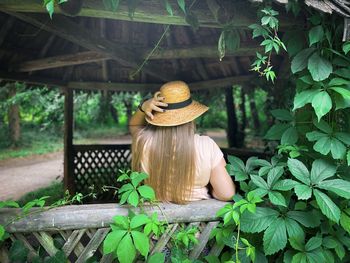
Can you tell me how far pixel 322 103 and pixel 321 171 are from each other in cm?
40

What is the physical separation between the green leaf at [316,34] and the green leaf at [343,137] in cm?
58

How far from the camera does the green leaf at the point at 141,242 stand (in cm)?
157

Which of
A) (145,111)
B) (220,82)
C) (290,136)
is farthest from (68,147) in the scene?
(290,136)

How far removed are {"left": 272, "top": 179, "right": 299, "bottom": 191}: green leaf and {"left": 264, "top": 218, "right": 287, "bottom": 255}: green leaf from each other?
8.6 inches

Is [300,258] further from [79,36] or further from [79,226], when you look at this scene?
[79,36]

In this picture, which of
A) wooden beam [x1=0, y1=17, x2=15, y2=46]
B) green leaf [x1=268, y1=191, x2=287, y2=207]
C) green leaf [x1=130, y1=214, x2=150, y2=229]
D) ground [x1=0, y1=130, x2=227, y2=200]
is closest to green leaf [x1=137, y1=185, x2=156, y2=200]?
green leaf [x1=130, y1=214, x2=150, y2=229]

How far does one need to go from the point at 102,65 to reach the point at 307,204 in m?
4.88

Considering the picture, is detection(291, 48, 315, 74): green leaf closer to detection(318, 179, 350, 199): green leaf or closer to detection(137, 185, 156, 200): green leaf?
detection(318, 179, 350, 199): green leaf

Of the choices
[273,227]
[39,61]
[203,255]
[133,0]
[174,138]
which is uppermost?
[133,0]

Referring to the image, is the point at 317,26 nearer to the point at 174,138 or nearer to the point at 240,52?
the point at 174,138

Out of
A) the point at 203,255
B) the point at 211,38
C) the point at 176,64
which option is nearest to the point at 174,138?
the point at 203,255

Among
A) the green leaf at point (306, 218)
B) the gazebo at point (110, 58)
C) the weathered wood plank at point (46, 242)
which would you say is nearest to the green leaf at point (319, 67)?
the gazebo at point (110, 58)

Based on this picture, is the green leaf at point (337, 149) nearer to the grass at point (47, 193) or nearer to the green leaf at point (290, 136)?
the green leaf at point (290, 136)

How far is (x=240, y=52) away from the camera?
352cm
